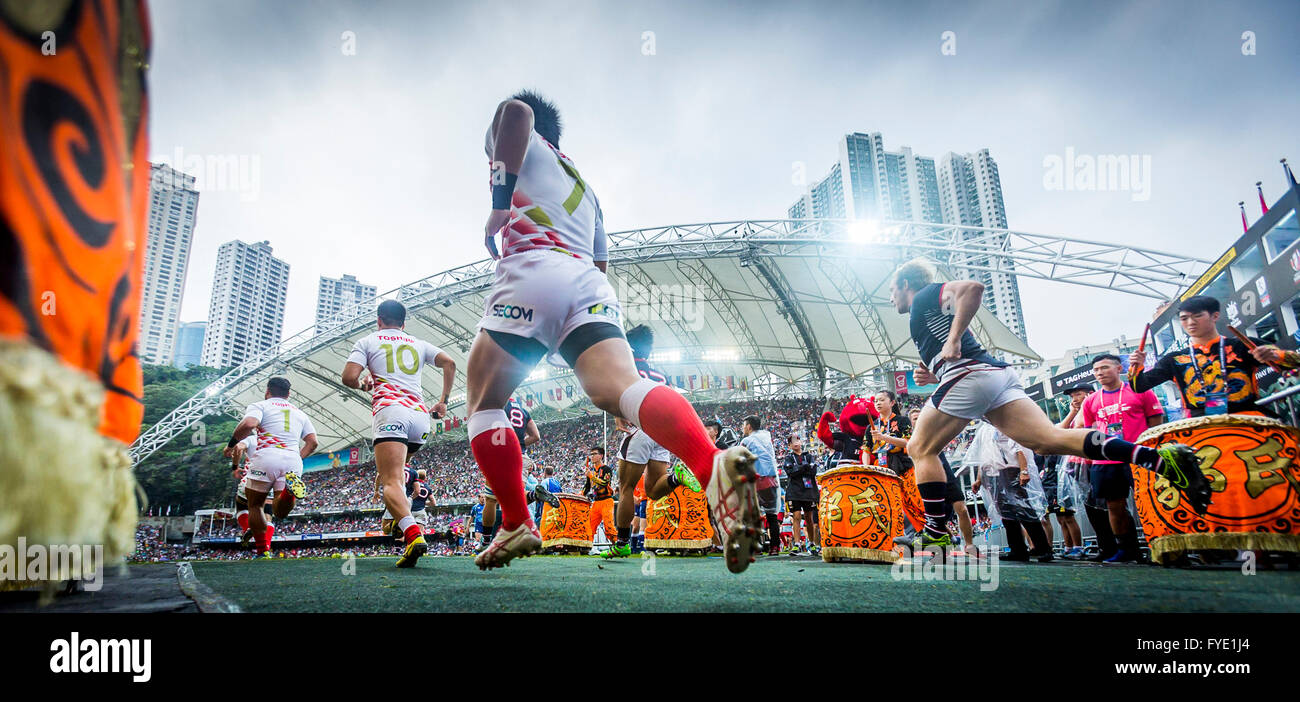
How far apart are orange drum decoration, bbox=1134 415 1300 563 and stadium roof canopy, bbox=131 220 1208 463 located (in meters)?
13.9

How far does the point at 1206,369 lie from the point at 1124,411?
1.10 meters

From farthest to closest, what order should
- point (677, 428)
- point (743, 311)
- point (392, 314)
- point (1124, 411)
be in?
point (743, 311) < point (1124, 411) < point (392, 314) < point (677, 428)

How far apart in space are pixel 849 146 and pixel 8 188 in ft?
91.3

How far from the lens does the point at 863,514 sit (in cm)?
435

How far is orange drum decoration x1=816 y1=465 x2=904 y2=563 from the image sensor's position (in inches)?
168

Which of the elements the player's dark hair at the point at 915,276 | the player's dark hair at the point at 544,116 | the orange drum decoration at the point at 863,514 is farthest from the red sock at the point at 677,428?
the orange drum decoration at the point at 863,514

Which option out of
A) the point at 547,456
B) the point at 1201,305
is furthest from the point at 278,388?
the point at 547,456

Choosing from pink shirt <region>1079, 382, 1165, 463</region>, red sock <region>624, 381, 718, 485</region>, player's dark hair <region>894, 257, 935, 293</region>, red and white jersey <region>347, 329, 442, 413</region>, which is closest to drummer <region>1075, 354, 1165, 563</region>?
pink shirt <region>1079, 382, 1165, 463</region>

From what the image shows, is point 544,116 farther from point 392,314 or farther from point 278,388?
point 278,388
